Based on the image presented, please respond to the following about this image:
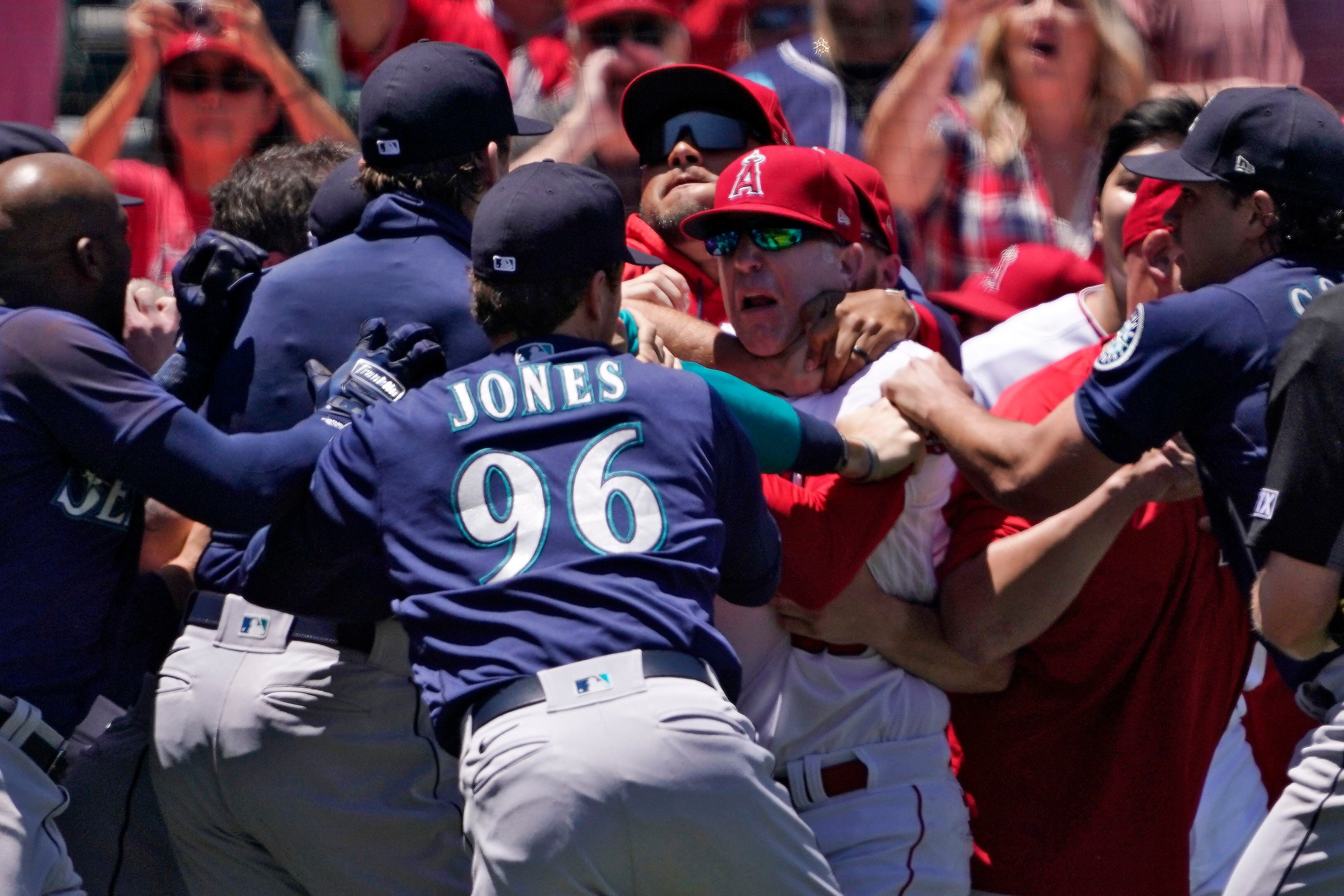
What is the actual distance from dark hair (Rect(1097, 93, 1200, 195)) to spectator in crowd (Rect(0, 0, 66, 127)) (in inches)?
127

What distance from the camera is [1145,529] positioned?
3.23 m

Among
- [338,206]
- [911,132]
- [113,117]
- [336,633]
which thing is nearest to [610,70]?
[911,132]

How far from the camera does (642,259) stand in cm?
343

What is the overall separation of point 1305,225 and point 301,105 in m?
3.08

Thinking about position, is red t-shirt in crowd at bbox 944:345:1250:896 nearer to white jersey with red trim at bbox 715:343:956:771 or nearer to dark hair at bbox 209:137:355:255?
white jersey with red trim at bbox 715:343:956:771

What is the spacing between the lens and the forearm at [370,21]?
197 inches

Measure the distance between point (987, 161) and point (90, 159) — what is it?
267 cm

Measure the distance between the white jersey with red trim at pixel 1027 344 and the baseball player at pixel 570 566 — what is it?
1.29 m

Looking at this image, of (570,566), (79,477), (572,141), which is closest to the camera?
(570,566)

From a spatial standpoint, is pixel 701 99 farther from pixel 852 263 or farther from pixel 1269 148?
pixel 1269 148

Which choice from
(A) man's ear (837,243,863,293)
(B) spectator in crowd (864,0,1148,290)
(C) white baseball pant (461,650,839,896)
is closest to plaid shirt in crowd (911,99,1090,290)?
(B) spectator in crowd (864,0,1148,290)

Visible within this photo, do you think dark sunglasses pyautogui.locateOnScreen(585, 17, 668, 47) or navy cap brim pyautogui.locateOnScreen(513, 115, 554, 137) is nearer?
navy cap brim pyautogui.locateOnScreen(513, 115, 554, 137)

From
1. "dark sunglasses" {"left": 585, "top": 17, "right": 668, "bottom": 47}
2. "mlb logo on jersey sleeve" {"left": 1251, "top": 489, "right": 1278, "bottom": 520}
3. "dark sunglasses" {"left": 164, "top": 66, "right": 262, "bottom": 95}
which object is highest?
"dark sunglasses" {"left": 585, "top": 17, "right": 668, "bottom": 47}

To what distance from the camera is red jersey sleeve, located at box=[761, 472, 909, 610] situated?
115 inches
